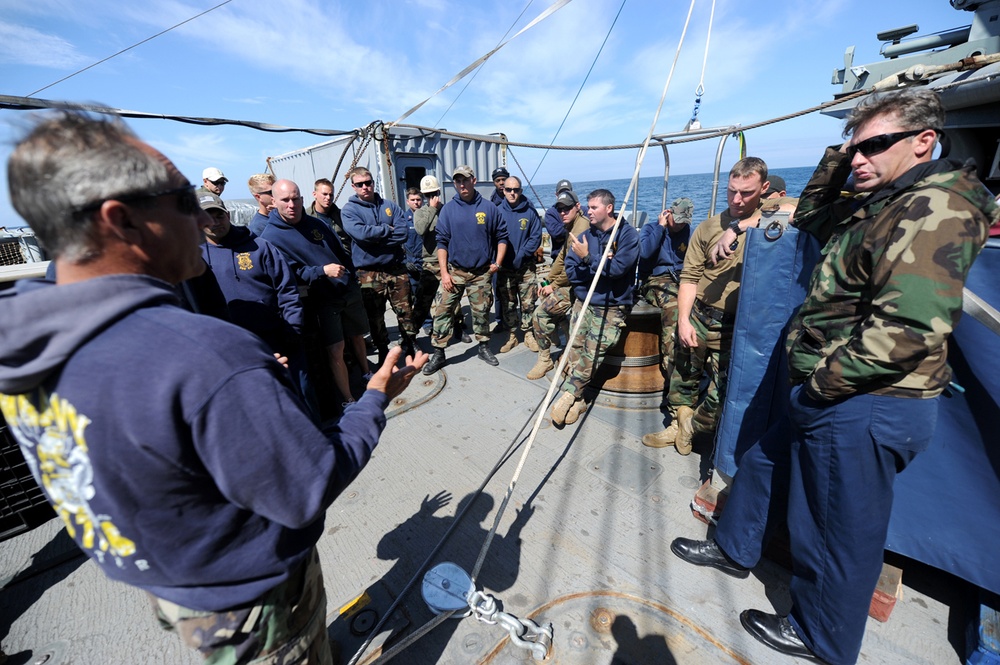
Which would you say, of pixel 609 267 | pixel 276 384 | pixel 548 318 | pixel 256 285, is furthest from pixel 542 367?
pixel 276 384

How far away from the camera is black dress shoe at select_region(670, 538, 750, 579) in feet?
6.86

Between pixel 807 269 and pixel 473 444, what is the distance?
7.68 feet

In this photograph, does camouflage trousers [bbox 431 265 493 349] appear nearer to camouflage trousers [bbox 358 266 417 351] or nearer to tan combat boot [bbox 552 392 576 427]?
camouflage trousers [bbox 358 266 417 351]

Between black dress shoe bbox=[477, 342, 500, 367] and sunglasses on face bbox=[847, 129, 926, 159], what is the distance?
3.59 m

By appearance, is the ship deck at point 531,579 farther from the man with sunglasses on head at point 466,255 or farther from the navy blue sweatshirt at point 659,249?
the man with sunglasses on head at point 466,255

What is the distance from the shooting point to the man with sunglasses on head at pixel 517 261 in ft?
16.8

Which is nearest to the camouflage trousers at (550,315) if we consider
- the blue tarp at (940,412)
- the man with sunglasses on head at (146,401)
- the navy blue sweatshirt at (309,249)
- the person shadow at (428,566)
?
the navy blue sweatshirt at (309,249)

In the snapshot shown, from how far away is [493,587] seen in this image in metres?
2.05

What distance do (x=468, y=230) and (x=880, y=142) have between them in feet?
11.5

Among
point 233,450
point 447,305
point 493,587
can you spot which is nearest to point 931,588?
point 493,587

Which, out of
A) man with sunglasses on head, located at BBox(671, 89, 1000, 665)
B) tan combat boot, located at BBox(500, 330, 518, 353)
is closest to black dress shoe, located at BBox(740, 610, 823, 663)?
man with sunglasses on head, located at BBox(671, 89, 1000, 665)

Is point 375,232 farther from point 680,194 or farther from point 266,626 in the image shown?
point 680,194

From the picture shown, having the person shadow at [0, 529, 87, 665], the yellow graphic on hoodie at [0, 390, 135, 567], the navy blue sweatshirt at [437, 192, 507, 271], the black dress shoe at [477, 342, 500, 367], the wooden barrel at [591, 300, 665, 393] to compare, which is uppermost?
the navy blue sweatshirt at [437, 192, 507, 271]

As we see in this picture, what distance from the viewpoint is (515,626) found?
65.9 inches
